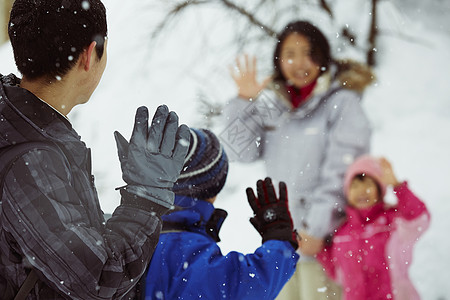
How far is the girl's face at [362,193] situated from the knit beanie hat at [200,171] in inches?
57.3

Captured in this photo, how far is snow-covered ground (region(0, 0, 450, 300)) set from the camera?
10.2 feet

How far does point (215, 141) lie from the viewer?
1.39m

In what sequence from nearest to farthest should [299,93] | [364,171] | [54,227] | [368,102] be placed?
[54,227]
[364,171]
[299,93]
[368,102]

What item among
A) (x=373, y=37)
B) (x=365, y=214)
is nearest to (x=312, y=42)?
(x=373, y=37)

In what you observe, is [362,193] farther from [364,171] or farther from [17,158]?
[17,158]

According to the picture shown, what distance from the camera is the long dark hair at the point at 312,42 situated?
2820mm

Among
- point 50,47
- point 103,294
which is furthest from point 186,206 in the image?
point 50,47

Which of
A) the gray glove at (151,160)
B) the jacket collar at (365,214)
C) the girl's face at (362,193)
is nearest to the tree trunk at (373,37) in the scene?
the girl's face at (362,193)

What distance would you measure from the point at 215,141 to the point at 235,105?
1.41m

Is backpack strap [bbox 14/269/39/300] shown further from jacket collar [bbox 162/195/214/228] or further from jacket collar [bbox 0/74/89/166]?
jacket collar [bbox 162/195/214/228]

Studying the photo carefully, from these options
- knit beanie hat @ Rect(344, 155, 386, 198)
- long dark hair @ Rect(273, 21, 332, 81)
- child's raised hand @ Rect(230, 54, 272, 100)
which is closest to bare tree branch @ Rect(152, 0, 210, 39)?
child's raised hand @ Rect(230, 54, 272, 100)

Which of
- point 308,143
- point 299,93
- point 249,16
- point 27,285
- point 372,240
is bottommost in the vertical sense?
point 27,285

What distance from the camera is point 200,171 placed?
1.31 metres

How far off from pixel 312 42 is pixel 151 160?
2.11 meters
